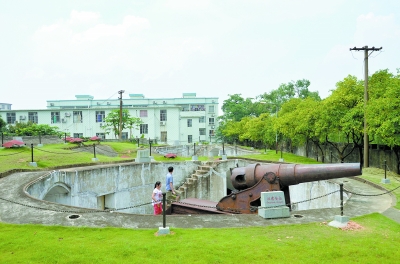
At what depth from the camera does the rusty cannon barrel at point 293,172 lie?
27.4 feet

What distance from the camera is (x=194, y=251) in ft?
17.5

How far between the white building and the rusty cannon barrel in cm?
3021

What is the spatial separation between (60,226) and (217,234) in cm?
316

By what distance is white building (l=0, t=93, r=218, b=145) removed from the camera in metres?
41.2

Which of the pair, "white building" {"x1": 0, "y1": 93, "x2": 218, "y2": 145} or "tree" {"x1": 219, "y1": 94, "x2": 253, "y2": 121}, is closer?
"white building" {"x1": 0, "y1": 93, "x2": 218, "y2": 145}

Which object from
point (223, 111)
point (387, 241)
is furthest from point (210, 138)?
point (387, 241)

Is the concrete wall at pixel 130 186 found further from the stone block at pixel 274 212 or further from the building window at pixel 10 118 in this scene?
the building window at pixel 10 118

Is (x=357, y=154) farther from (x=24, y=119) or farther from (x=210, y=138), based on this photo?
(x=24, y=119)

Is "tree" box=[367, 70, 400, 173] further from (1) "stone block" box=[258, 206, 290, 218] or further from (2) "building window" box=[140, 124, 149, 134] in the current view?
(2) "building window" box=[140, 124, 149, 134]

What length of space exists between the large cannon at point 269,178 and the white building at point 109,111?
30368 millimetres

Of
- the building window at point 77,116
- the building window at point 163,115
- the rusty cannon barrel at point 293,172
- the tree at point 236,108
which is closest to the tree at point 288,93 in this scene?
the tree at point 236,108

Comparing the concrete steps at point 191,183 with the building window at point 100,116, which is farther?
the building window at point 100,116

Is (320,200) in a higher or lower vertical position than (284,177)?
lower

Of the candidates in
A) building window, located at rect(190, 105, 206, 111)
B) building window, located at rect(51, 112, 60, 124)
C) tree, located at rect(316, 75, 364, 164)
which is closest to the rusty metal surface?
tree, located at rect(316, 75, 364, 164)
